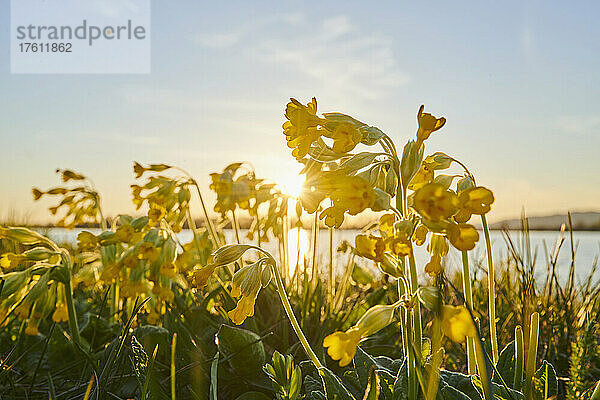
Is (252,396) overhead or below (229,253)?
below

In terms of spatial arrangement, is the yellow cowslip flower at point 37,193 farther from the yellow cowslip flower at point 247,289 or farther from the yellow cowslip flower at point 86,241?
the yellow cowslip flower at point 247,289

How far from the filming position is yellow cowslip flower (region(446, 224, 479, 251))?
117 centimetres

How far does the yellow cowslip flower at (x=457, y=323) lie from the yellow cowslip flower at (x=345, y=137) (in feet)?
1.46

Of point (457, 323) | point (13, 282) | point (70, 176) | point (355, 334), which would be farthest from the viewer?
point (70, 176)

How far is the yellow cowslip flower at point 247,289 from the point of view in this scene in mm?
1560

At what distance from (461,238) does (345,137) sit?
1.21 ft

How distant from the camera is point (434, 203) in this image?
1160 mm

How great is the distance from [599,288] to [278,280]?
73.1 inches

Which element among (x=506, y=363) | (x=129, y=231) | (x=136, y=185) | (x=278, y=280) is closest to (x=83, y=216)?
(x=136, y=185)

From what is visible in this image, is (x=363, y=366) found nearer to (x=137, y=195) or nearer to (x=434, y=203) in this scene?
(x=434, y=203)

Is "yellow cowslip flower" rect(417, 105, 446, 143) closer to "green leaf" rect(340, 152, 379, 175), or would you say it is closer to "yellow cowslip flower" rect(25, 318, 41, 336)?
"green leaf" rect(340, 152, 379, 175)

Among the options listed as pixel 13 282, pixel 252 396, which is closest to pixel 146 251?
pixel 13 282

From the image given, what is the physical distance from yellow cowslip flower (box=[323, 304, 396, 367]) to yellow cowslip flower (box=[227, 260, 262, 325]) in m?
0.37

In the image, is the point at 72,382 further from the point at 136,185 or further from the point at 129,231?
the point at 136,185
